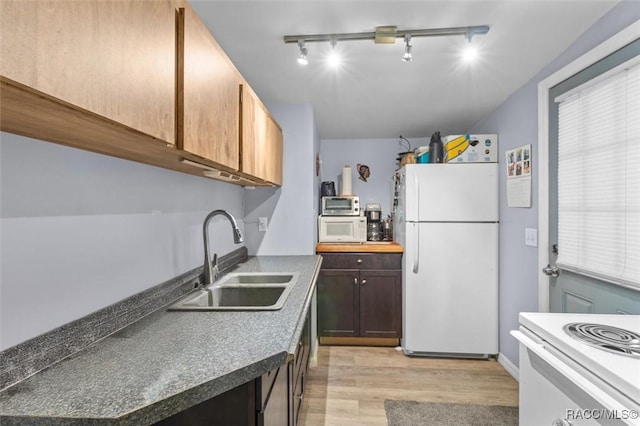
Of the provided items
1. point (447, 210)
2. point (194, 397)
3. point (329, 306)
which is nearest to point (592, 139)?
point (447, 210)

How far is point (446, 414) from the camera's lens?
204cm

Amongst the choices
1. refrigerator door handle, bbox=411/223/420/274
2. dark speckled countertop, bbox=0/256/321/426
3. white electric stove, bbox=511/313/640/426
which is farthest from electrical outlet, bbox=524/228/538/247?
dark speckled countertop, bbox=0/256/321/426

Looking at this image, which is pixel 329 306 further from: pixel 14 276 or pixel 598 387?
pixel 14 276

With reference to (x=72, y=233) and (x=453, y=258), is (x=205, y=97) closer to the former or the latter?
(x=72, y=233)

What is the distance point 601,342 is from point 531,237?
1386mm

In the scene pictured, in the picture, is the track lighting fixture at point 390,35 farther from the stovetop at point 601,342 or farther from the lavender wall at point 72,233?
the stovetop at point 601,342

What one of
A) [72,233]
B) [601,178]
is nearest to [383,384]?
[601,178]

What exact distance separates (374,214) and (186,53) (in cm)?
284

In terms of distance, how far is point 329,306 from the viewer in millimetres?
3029

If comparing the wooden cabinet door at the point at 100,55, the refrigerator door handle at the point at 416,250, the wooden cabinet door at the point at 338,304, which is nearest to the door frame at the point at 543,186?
the refrigerator door handle at the point at 416,250

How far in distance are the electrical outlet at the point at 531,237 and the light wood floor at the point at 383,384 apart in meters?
1.12

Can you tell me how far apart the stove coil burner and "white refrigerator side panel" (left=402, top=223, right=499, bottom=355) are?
1.62 m

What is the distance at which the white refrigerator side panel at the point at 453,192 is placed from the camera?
8.93 feet

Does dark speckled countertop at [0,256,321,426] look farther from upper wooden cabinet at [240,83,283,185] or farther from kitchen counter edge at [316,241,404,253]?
kitchen counter edge at [316,241,404,253]
